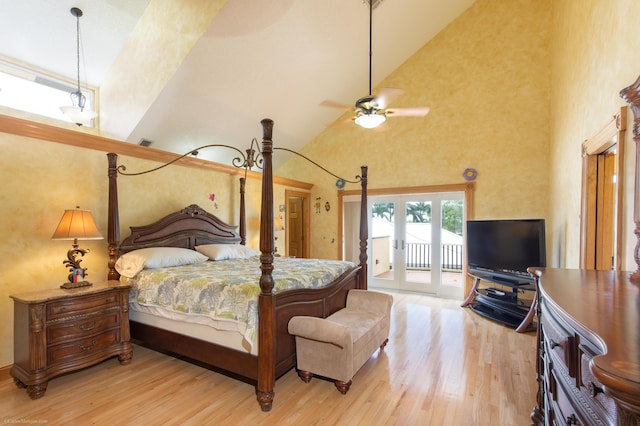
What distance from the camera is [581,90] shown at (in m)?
3.29

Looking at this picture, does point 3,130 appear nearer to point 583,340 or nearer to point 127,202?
point 127,202

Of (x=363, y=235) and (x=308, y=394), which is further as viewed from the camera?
(x=363, y=235)

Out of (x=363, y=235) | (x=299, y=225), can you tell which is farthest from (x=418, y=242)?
(x=299, y=225)

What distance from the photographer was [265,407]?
90.7 inches

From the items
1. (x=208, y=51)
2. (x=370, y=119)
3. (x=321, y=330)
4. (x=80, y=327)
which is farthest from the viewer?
(x=208, y=51)

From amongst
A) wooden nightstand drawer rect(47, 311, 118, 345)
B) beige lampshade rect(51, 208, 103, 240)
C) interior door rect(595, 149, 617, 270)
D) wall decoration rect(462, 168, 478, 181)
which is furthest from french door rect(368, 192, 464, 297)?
beige lampshade rect(51, 208, 103, 240)

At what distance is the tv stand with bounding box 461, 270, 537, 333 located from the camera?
159 inches

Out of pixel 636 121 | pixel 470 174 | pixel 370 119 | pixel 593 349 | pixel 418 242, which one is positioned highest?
pixel 370 119

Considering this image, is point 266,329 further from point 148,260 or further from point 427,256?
point 427,256

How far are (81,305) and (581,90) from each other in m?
5.50

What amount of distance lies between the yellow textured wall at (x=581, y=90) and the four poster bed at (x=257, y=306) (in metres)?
2.37

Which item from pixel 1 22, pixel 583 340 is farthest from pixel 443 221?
pixel 1 22

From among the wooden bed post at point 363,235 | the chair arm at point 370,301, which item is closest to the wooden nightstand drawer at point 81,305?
the chair arm at point 370,301

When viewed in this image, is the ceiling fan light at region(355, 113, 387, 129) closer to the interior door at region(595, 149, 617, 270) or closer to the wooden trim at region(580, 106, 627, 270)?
the wooden trim at region(580, 106, 627, 270)
